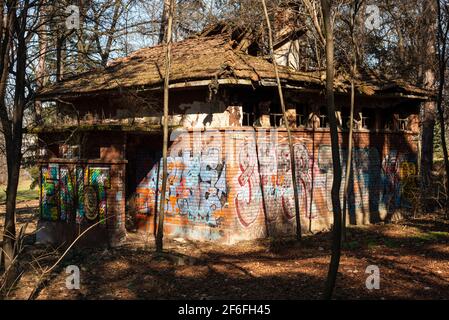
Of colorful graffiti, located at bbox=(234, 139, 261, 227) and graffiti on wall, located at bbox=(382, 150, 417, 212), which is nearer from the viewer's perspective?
colorful graffiti, located at bbox=(234, 139, 261, 227)


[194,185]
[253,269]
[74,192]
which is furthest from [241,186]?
[74,192]

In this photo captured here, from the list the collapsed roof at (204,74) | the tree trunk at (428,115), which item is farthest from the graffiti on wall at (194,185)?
the tree trunk at (428,115)

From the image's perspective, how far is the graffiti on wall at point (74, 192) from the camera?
496 inches

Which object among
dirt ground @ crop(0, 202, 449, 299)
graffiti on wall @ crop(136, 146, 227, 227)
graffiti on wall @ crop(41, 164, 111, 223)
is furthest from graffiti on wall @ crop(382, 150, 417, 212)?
graffiti on wall @ crop(41, 164, 111, 223)

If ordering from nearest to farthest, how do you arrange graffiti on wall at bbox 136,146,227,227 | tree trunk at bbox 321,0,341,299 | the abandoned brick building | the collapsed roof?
tree trunk at bbox 321,0,341,299 → the collapsed roof → the abandoned brick building → graffiti on wall at bbox 136,146,227,227

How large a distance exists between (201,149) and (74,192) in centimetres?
380

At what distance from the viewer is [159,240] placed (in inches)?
435

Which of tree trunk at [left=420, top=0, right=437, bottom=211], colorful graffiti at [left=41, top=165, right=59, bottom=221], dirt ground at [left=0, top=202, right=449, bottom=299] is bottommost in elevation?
dirt ground at [left=0, top=202, right=449, bottom=299]

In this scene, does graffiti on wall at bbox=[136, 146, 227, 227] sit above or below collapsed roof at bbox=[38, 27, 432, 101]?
below

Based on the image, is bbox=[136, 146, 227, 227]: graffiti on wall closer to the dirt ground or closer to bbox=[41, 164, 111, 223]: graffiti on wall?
the dirt ground

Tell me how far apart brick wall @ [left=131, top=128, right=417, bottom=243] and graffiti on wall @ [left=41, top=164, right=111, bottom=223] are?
7.28ft

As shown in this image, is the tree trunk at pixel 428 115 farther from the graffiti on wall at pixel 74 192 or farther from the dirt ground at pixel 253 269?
the graffiti on wall at pixel 74 192

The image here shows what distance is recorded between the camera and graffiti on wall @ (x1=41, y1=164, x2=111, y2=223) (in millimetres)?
12602
